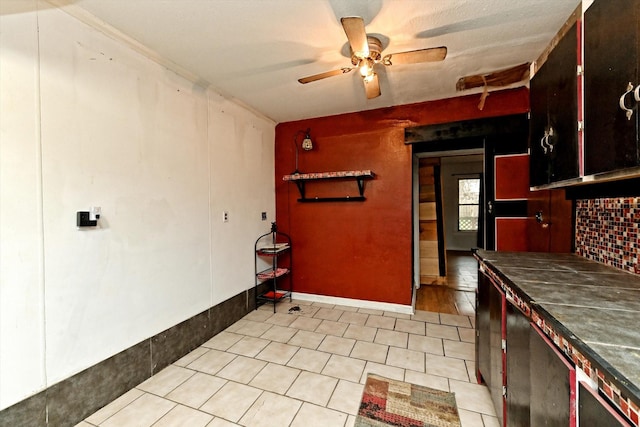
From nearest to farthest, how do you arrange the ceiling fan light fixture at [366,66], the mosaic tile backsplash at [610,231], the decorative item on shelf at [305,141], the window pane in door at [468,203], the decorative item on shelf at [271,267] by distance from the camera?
1. the mosaic tile backsplash at [610,231]
2. the ceiling fan light fixture at [366,66]
3. the decorative item on shelf at [271,267]
4. the decorative item on shelf at [305,141]
5. the window pane in door at [468,203]

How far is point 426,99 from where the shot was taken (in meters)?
3.15

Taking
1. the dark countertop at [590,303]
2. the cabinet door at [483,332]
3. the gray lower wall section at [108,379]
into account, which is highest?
the dark countertop at [590,303]

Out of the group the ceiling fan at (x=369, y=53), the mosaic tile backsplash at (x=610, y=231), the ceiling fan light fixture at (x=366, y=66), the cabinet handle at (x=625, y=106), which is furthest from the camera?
the ceiling fan light fixture at (x=366, y=66)

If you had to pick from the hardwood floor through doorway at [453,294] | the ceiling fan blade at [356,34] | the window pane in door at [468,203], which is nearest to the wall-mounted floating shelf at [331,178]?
the ceiling fan blade at [356,34]

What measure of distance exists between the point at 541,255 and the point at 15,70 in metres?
3.49

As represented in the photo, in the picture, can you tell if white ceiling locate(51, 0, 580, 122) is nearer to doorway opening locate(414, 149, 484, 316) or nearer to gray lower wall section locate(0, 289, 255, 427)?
doorway opening locate(414, 149, 484, 316)

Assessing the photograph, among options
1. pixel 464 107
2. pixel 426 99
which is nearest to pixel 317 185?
pixel 426 99

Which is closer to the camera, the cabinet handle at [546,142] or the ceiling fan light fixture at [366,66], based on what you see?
the cabinet handle at [546,142]

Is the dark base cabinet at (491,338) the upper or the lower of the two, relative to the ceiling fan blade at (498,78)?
lower

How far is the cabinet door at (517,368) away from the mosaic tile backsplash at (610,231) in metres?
0.77

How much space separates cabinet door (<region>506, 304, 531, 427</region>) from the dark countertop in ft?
0.56

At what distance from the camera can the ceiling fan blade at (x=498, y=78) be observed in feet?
8.02

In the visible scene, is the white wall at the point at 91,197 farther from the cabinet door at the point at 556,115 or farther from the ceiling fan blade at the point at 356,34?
the cabinet door at the point at 556,115

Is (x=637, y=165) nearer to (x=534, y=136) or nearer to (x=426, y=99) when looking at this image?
(x=534, y=136)
